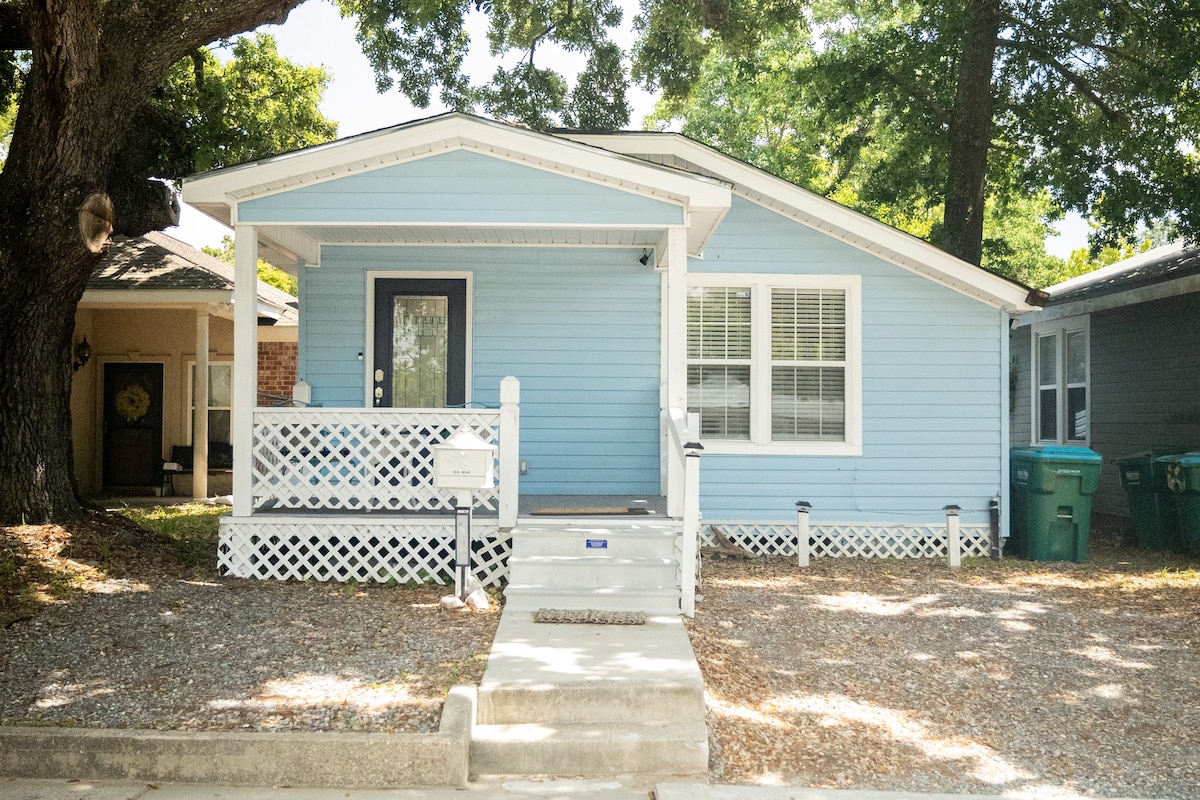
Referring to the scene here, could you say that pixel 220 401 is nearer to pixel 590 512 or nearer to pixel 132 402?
pixel 132 402

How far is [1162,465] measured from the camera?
1015 cm

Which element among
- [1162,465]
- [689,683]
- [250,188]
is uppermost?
[250,188]

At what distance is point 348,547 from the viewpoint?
24.6ft

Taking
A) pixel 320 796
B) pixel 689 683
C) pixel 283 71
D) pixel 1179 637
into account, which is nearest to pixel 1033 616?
pixel 1179 637

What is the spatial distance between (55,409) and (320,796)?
5353mm

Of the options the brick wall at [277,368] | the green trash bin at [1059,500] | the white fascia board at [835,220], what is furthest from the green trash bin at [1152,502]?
the brick wall at [277,368]

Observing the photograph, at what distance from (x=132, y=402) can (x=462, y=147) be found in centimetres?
894

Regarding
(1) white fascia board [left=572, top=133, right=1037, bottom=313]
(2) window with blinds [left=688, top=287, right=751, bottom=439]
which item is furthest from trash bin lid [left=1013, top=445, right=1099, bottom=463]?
(2) window with blinds [left=688, top=287, right=751, bottom=439]

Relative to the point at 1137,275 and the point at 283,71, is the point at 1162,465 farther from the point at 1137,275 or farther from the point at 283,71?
the point at 283,71

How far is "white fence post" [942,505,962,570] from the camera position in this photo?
9.19m

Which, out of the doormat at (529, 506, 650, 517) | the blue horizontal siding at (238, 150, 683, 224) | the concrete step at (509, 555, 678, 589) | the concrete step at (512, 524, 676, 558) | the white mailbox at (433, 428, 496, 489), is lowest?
the concrete step at (509, 555, 678, 589)

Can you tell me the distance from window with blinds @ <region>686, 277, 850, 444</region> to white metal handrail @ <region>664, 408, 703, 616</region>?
8.48ft

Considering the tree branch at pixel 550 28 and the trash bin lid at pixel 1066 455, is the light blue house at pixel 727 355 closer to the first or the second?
the trash bin lid at pixel 1066 455

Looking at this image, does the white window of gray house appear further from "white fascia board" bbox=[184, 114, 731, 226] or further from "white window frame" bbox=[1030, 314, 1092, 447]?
"white window frame" bbox=[1030, 314, 1092, 447]
